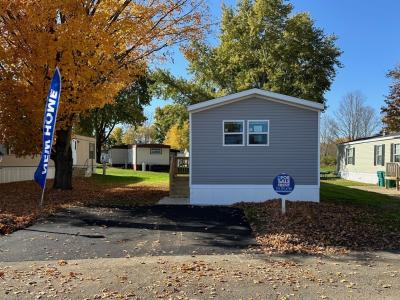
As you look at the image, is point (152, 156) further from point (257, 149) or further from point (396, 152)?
point (257, 149)

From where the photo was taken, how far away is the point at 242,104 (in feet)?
48.5

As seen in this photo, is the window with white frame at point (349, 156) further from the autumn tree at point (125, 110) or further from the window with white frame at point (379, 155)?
the autumn tree at point (125, 110)

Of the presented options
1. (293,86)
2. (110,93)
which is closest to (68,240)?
(110,93)

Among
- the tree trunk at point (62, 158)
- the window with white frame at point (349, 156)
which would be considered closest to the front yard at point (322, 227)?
the tree trunk at point (62, 158)

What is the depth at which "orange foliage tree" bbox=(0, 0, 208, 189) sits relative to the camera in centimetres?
1420

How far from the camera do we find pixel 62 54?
14352 mm

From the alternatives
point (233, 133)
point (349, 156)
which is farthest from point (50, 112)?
point (349, 156)

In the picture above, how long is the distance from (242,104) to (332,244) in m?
6.78

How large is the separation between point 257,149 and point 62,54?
6.73 meters

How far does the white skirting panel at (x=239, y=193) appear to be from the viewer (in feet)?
48.3

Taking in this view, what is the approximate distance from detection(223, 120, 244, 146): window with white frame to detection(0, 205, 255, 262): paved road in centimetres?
264

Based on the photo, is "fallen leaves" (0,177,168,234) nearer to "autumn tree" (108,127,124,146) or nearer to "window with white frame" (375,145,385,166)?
"window with white frame" (375,145,385,166)

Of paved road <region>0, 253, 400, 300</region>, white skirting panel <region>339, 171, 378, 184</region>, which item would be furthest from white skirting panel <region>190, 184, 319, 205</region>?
white skirting panel <region>339, 171, 378, 184</region>

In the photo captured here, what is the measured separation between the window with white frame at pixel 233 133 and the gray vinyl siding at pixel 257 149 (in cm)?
13
